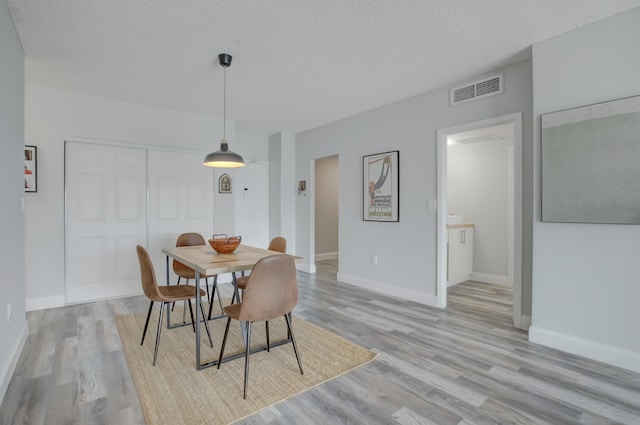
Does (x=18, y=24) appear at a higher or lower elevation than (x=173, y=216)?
higher

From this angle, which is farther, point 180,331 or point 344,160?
point 344,160

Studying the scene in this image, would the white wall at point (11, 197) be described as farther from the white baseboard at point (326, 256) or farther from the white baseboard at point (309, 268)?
the white baseboard at point (326, 256)

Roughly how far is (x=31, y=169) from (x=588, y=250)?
551 cm

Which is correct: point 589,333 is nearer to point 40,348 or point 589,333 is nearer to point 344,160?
point 344,160

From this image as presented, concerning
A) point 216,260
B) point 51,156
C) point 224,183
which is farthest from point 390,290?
point 51,156

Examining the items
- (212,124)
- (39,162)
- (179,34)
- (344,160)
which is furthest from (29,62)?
(344,160)

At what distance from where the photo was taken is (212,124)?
488cm

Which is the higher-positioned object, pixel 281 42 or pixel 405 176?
pixel 281 42

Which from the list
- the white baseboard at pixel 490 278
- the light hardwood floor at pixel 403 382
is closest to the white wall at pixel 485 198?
the white baseboard at pixel 490 278

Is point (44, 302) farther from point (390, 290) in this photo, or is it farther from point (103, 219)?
point (390, 290)

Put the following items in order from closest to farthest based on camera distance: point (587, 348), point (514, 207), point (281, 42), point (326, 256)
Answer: point (587, 348) < point (281, 42) < point (514, 207) < point (326, 256)

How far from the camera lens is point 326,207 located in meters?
7.38

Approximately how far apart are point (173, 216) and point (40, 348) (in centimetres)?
224

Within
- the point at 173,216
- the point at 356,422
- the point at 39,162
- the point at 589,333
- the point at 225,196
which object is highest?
the point at 39,162
